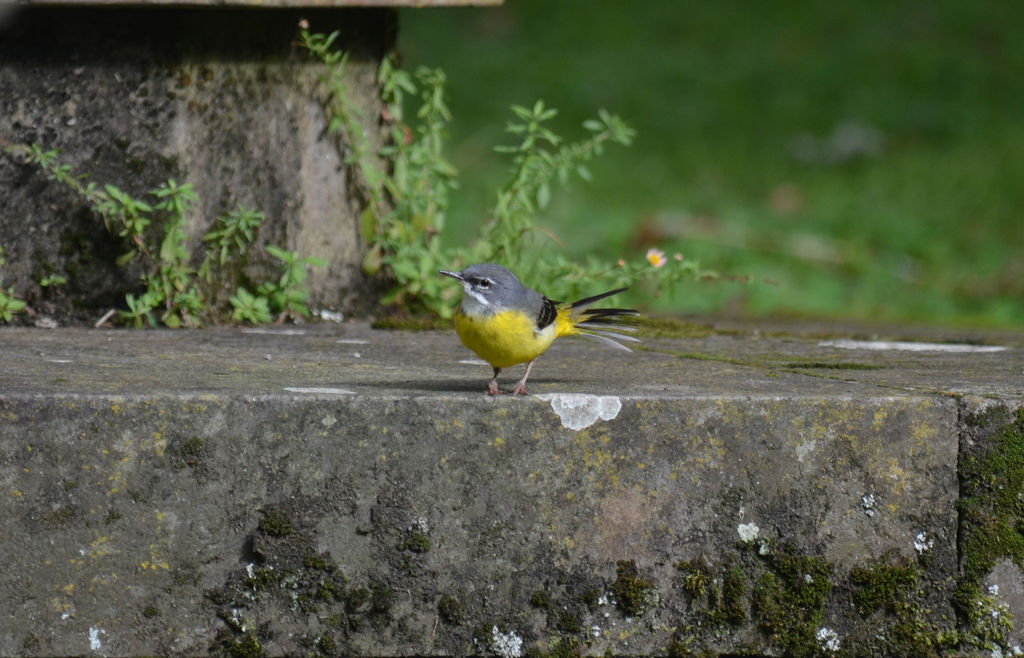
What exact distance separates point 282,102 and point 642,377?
1.72 m

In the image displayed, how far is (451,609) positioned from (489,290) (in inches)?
29.6

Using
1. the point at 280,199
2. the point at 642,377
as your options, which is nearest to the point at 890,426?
the point at 642,377

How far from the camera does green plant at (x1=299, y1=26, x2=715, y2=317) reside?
4281mm

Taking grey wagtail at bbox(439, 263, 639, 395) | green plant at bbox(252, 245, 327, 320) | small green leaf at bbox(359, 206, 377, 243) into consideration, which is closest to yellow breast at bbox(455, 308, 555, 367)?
grey wagtail at bbox(439, 263, 639, 395)

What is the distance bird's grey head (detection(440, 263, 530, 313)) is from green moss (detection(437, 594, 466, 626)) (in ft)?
2.20

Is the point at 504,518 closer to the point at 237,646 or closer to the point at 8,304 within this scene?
the point at 237,646

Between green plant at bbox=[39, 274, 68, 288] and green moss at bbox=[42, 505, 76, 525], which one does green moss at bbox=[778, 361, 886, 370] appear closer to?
green moss at bbox=[42, 505, 76, 525]

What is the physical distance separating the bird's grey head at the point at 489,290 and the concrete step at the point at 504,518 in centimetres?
22

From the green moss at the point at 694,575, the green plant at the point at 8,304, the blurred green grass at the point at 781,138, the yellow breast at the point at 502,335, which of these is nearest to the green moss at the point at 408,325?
the green plant at the point at 8,304

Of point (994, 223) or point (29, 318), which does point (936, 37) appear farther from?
point (29, 318)

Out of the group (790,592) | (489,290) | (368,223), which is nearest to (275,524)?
(489,290)

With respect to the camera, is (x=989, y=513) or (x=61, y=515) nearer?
(x=61, y=515)

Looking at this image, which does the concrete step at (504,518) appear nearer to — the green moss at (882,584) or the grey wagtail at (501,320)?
the green moss at (882,584)

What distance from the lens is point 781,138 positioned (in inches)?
416
